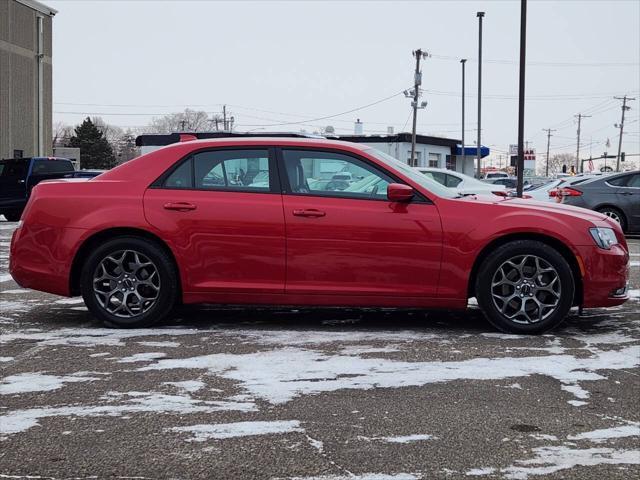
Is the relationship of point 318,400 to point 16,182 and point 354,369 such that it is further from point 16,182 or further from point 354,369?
point 16,182

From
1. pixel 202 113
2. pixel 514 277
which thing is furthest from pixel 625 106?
pixel 514 277

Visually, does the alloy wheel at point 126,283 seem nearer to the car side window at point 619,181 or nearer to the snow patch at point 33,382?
the snow patch at point 33,382

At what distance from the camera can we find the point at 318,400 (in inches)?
180

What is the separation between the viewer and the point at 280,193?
21.9 ft

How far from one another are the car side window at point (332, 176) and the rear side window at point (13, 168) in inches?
746

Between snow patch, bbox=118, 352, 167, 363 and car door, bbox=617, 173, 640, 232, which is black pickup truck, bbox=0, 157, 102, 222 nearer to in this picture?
car door, bbox=617, 173, 640, 232

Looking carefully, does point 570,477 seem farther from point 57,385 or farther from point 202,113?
point 202,113

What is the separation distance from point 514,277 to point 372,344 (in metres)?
1.25

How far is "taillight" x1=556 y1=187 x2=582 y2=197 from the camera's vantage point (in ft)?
55.7

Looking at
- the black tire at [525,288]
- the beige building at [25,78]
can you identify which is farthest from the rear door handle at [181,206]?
the beige building at [25,78]

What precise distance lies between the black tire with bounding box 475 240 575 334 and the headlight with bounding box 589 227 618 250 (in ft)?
1.02

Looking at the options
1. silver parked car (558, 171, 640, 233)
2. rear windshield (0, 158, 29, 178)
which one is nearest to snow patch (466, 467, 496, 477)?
silver parked car (558, 171, 640, 233)

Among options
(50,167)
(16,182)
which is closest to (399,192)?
(16,182)

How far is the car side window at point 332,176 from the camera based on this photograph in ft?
21.8
